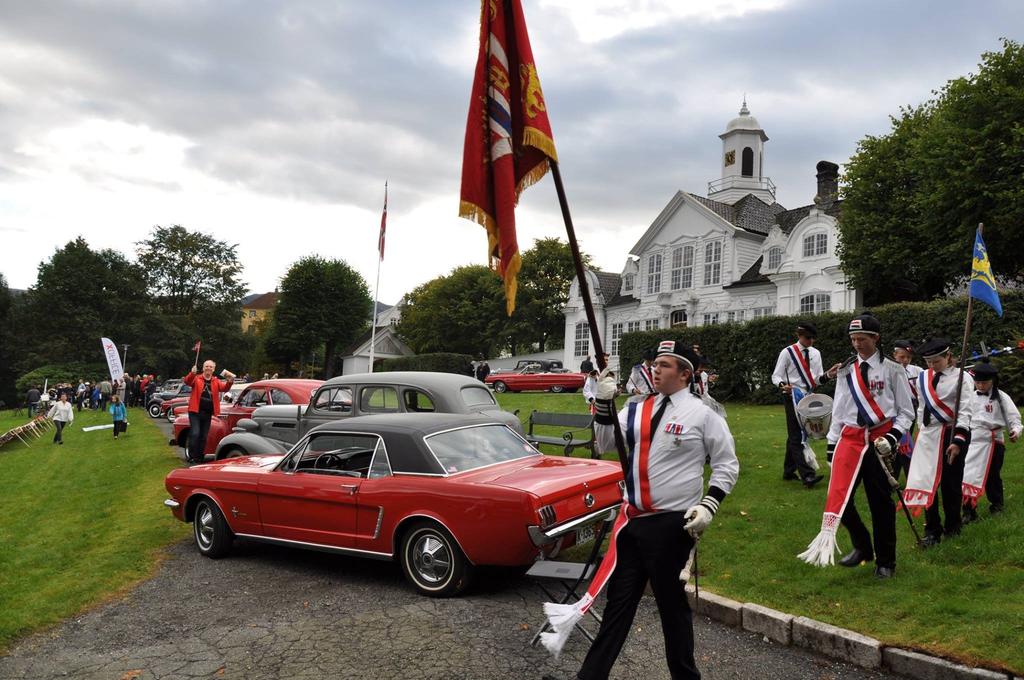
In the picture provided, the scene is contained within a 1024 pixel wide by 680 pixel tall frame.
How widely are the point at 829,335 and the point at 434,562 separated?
1806 cm

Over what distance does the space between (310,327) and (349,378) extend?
58026 millimetres

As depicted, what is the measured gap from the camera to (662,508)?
13.4 feet

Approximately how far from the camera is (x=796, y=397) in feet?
30.9

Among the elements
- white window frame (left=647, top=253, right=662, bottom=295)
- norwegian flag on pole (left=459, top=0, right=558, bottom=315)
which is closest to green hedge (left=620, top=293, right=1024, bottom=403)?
norwegian flag on pole (left=459, top=0, right=558, bottom=315)

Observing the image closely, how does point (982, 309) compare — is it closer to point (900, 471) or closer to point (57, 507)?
point (900, 471)

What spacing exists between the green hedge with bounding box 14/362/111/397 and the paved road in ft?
177

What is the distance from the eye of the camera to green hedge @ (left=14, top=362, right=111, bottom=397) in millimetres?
55375

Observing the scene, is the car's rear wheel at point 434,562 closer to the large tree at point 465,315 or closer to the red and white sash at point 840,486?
the red and white sash at point 840,486

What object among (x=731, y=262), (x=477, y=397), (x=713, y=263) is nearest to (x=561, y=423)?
(x=477, y=397)

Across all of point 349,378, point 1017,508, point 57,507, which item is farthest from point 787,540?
point 57,507

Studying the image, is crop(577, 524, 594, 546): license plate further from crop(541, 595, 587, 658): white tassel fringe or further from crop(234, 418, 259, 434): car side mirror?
crop(234, 418, 259, 434): car side mirror

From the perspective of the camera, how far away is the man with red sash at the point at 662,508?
4.02 meters

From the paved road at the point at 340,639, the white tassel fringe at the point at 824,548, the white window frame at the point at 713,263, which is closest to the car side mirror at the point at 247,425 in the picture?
the paved road at the point at 340,639

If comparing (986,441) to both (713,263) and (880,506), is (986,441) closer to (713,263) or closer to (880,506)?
(880,506)
